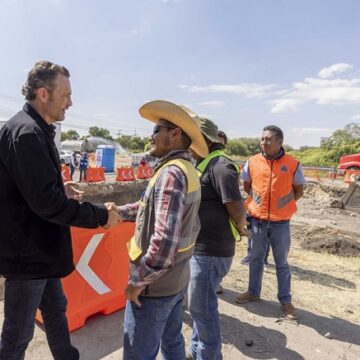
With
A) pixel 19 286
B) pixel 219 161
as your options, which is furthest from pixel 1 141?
pixel 219 161

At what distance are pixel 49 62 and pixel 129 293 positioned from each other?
1.50 metres

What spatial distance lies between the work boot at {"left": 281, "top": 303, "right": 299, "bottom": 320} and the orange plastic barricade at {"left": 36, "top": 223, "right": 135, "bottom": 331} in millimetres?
1924

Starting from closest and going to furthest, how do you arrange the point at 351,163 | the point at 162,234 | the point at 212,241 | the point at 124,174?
the point at 162,234 < the point at 212,241 < the point at 124,174 < the point at 351,163

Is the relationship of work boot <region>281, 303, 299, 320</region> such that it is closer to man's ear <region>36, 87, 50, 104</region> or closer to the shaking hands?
the shaking hands

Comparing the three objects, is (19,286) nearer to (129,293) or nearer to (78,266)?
(129,293)

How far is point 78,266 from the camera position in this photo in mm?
3459

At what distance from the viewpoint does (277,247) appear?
4.20 metres

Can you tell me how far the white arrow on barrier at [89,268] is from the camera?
349 centimetres

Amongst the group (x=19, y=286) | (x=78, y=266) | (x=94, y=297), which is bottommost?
(x=94, y=297)

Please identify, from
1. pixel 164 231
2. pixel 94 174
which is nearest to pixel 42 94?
pixel 164 231

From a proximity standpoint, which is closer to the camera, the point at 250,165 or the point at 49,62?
the point at 49,62

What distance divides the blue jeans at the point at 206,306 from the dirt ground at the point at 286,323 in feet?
2.25

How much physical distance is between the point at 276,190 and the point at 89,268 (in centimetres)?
234

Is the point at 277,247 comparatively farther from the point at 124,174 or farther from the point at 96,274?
the point at 124,174
